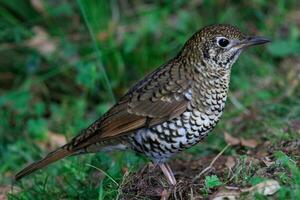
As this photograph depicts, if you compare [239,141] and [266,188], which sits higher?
[239,141]

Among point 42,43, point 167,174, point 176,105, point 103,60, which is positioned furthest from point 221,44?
point 42,43

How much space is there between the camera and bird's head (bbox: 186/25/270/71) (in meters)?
4.53

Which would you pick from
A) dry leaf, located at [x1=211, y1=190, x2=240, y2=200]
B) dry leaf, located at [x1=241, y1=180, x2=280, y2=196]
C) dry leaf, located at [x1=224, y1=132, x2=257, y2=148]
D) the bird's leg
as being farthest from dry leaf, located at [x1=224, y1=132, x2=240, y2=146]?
dry leaf, located at [x1=241, y1=180, x2=280, y2=196]

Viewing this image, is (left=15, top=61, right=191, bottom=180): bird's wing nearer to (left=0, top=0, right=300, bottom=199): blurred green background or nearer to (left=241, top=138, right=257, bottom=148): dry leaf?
(left=241, top=138, right=257, bottom=148): dry leaf

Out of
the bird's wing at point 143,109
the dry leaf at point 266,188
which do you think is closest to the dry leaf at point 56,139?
the bird's wing at point 143,109

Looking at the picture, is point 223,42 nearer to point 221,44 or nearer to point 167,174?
point 221,44

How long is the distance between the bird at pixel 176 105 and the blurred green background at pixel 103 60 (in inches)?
47.3

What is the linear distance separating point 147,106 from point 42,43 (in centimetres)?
338

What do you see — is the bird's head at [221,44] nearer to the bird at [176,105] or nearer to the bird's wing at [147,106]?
the bird at [176,105]

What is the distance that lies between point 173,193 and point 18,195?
1248mm

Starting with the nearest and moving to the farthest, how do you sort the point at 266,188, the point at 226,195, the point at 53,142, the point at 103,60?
the point at 266,188
the point at 226,195
the point at 53,142
the point at 103,60

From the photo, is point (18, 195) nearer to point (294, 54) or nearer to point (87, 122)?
point (87, 122)

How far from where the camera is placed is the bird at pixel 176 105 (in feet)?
14.8

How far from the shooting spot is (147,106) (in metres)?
4.71
